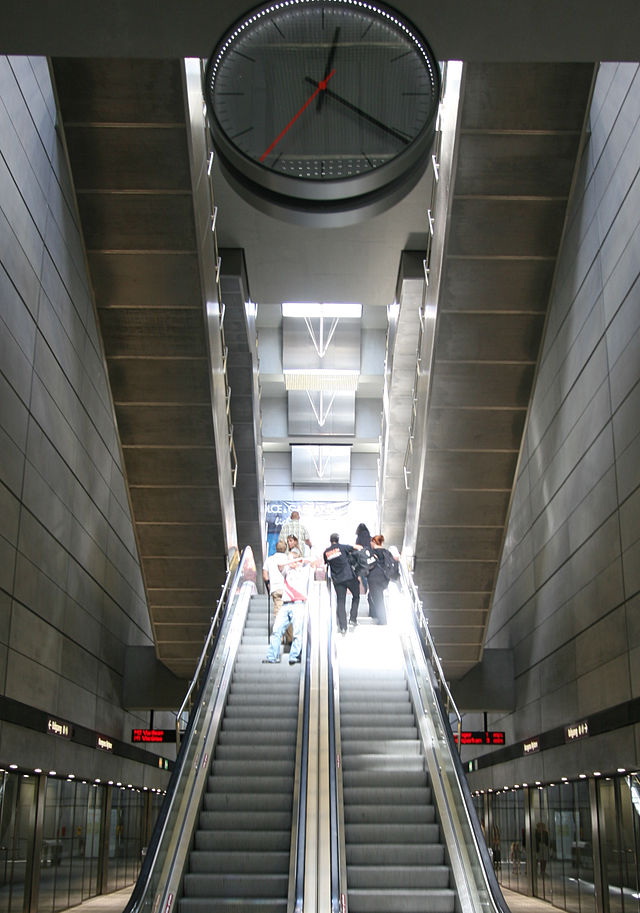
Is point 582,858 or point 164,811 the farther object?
point 582,858

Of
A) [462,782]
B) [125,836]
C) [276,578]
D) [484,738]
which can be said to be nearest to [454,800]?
[462,782]

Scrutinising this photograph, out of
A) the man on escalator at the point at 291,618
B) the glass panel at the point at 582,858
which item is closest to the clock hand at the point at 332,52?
the man on escalator at the point at 291,618

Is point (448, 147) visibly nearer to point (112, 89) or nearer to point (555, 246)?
point (555, 246)

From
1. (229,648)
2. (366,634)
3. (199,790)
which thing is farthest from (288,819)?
(366,634)

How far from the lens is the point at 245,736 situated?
9930 mm

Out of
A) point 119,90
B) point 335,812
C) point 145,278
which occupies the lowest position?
point 335,812

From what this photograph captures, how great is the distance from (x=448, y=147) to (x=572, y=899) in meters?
9.77

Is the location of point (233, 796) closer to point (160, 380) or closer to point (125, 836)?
point (160, 380)

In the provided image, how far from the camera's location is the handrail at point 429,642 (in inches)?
384

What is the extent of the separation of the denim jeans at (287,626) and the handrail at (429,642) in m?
1.58

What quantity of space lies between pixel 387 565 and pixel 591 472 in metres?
3.88

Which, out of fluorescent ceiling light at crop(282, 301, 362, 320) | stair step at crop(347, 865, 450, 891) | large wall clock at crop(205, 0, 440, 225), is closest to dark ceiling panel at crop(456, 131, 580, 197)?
large wall clock at crop(205, 0, 440, 225)

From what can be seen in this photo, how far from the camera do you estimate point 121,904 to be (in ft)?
42.4

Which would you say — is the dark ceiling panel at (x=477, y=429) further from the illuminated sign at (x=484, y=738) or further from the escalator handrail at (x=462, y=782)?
the illuminated sign at (x=484, y=738)
